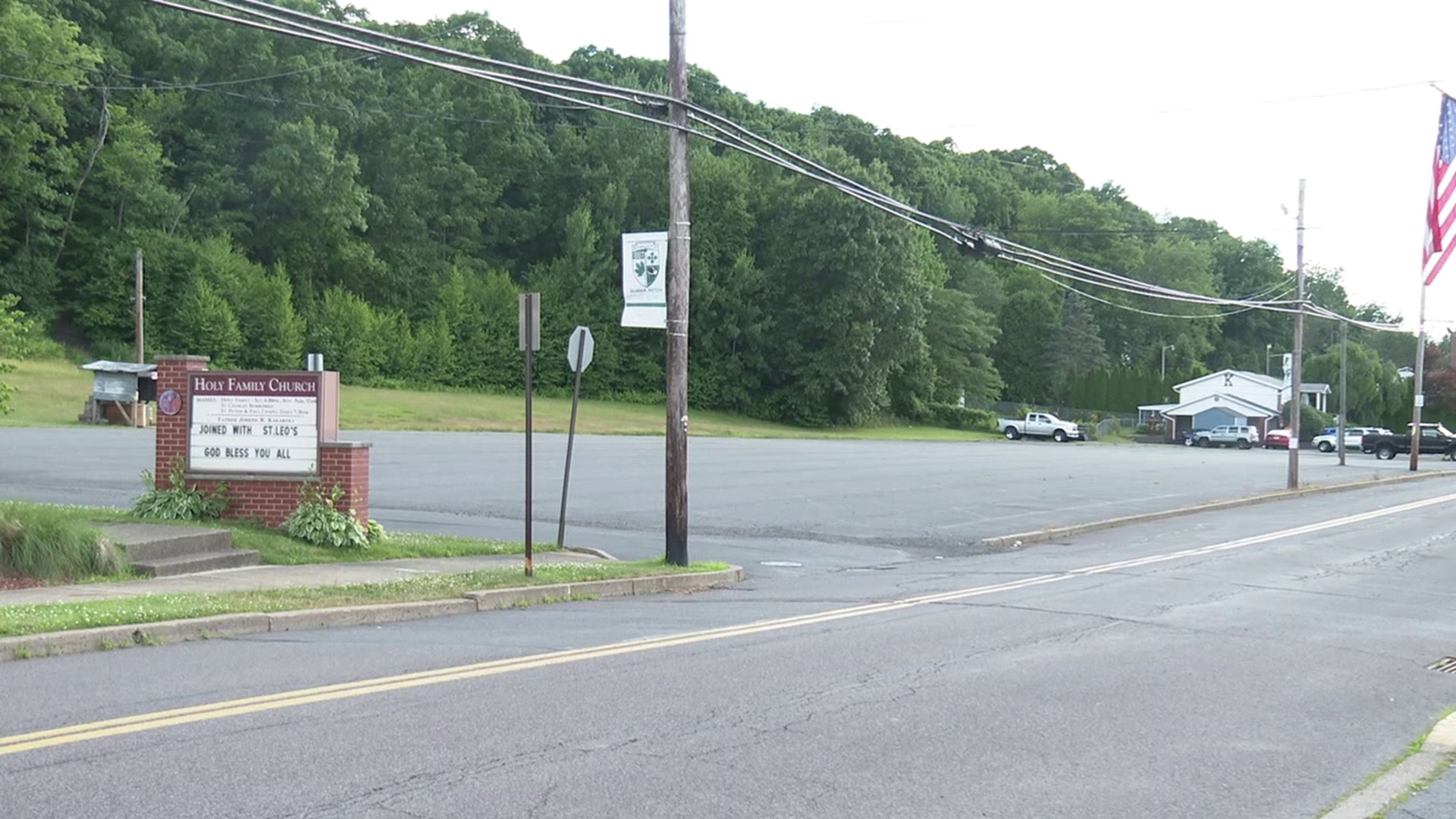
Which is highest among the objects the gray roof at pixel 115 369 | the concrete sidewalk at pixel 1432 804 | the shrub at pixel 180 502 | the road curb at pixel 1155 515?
the gray roof at pixel 115 369

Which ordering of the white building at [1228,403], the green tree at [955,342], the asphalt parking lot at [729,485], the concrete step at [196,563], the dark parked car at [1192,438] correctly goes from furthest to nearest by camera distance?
the green tree at [955,342], the white building at [1228,403], the dark parked car at [1192,438], the asphalt parking lot at [729,485], the concrete step at [196,563]

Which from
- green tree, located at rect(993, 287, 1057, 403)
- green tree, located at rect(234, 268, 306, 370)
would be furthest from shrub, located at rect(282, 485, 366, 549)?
green tree, located at rect(993, 287, 1057, 403)

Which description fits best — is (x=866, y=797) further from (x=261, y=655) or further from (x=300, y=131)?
(x=300, y=131)

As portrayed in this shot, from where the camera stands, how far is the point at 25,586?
12.6 m

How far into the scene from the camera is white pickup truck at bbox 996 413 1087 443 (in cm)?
8012

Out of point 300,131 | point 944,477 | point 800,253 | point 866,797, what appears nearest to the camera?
point 866,797

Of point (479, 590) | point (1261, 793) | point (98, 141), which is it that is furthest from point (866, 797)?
point (98, 141)

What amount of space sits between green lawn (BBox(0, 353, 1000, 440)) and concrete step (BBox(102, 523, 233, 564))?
2961 cm

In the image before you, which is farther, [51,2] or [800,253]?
[800,253]

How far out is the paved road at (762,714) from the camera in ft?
20.2

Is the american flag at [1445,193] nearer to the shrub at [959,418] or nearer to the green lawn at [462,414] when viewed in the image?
the green lawn at [462,414]

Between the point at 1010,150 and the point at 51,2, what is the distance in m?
111

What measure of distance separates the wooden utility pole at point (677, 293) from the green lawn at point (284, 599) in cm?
96

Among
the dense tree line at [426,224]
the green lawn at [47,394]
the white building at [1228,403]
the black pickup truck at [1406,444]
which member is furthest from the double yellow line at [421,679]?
the white building at [1228,403]
